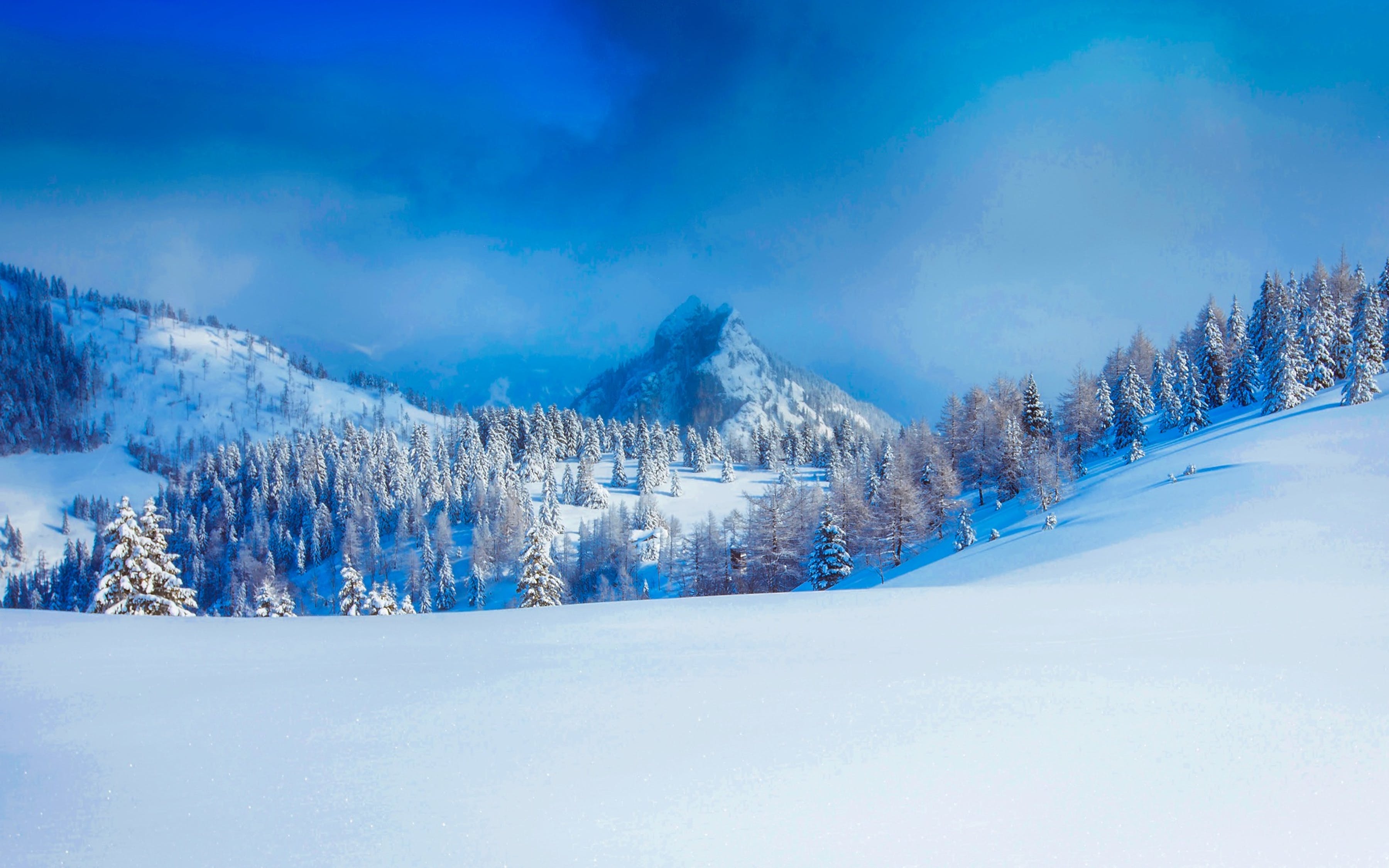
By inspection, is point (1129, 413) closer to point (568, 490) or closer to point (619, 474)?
point (619, 474)

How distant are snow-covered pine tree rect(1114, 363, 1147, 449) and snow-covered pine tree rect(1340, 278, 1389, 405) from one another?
11.6 m

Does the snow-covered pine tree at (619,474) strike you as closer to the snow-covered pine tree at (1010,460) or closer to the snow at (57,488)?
the snow-covered pine tree at (1010,460)

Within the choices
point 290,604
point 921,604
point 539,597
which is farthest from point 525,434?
point 921,604

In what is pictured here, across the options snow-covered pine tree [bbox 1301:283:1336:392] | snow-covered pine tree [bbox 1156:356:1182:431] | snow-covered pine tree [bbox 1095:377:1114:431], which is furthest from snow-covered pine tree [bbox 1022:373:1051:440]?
snow-covered pine tree [bbox 1301:283:1336:392]

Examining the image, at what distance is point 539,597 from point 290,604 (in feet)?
52.7

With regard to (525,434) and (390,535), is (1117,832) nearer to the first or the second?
(390,535)

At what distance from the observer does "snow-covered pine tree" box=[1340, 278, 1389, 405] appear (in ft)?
118

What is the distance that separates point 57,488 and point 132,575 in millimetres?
225099

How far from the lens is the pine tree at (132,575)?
18500 millimetres

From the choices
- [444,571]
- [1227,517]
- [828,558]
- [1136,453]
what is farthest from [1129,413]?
[444,571]

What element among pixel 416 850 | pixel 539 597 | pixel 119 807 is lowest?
pixel 539 597

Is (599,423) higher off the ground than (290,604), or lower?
higher

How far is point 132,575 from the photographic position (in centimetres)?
1888

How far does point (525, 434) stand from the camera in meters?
118
